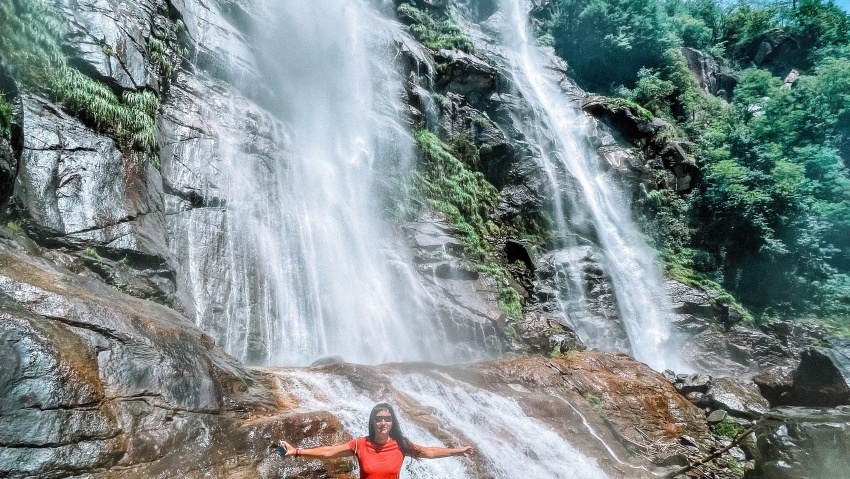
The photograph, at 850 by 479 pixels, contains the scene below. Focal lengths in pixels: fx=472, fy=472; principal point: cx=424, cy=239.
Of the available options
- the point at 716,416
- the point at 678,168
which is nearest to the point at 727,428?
the point at 716,416

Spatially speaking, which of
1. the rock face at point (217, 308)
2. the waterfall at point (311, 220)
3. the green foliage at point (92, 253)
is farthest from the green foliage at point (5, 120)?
the waterfall at point (311, 220)

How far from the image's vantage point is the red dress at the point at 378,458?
111 inches

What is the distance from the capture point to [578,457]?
7.32 metres

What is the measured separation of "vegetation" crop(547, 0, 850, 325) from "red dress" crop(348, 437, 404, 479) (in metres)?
19.5

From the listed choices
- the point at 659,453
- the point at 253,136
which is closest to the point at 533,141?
the point at 253,136

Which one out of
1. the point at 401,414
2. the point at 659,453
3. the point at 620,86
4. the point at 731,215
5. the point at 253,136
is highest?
the point at 620,86

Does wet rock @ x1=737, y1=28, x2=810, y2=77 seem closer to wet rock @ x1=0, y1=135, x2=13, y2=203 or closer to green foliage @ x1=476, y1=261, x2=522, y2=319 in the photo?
green foliage @ x1=476, y1=261, x2=522, y2=319

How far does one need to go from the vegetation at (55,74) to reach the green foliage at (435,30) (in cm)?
1559

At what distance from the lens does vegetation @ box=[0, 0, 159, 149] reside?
7.89 metres

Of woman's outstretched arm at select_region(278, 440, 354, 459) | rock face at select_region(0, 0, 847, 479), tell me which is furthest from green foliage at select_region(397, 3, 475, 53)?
woman's outstretched arm at select_region(278, 440, 354, 459)

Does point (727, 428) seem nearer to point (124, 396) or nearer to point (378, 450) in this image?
point (378, 450)

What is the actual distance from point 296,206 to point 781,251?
1964 centimetres

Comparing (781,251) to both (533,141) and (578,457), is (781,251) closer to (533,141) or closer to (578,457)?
(533,141)

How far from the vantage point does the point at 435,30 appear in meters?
23.5
